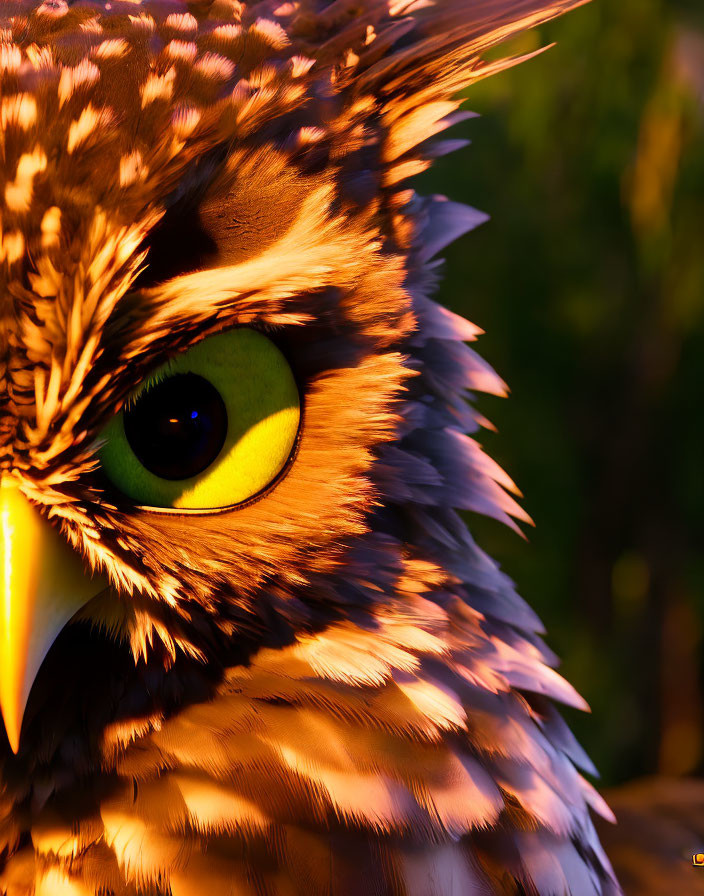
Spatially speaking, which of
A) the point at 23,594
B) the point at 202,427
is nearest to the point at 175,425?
the point at 202,427

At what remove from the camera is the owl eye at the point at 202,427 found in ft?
2.87

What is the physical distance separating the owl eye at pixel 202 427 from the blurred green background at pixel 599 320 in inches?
66.6

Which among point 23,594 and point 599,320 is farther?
point 599,320

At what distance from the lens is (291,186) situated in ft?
3.10

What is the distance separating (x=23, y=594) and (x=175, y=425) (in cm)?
19

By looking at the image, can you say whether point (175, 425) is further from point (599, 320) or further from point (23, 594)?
point (599, 320)

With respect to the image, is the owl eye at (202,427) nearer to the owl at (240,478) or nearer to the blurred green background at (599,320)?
the owl at (240,478)

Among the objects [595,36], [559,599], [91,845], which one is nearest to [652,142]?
[595,36]

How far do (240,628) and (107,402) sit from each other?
0.89ft

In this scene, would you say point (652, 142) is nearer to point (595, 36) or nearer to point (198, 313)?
point (595, 36)

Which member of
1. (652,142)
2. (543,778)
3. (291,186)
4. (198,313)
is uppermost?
(652,142)

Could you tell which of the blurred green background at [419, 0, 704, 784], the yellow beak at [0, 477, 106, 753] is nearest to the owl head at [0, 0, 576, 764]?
the yellow beak at [0, 477, 106, 753]

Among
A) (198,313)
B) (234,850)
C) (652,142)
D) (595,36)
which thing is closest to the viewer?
(198,313)

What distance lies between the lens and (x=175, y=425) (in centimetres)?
87
